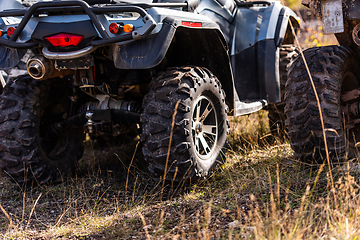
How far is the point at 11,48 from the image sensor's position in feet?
11.2

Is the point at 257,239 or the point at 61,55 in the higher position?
the point at 61,55

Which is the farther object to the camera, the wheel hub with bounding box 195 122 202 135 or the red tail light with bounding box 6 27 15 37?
the wheel hub with bounding box 195 122 202 135

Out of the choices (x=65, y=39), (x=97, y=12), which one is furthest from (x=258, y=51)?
(x=65, y=39)

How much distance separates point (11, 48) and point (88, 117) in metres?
0.89

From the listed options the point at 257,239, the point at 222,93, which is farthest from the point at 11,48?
the point at 257,239

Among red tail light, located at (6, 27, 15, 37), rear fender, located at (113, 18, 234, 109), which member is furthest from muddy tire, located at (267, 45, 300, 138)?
red tail light, located at (6, 27, 15, 37)

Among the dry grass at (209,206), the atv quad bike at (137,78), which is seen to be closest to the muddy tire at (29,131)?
the atv quad bike at (137,78)

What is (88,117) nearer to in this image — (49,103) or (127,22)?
(49,103)

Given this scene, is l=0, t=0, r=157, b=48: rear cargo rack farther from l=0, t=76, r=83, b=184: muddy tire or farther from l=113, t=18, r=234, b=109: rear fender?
l=0, t=76, r=83, b=184: muddy tire

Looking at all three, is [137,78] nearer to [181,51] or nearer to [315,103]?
[181,51]

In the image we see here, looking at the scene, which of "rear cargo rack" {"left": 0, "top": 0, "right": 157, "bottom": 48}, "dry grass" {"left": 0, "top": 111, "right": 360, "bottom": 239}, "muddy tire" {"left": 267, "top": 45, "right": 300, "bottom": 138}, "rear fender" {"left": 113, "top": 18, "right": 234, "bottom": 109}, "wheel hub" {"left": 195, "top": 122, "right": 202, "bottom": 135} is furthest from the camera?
"muddy tire" {"left": 267, "top": 45, "right": 300, "bottom": 138}

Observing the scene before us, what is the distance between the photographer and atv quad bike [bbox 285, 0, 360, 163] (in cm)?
326

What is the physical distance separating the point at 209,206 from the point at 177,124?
2.76 feet

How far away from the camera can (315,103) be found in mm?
3270
